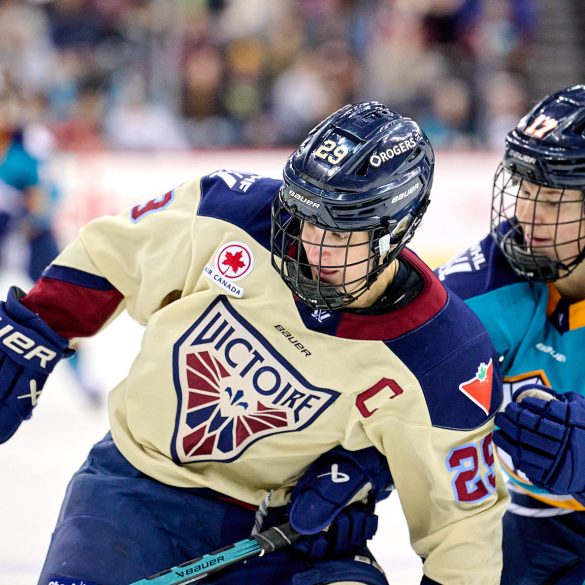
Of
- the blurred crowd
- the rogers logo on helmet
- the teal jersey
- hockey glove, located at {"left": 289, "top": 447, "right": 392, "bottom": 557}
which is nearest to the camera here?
the rogers logo on helmet

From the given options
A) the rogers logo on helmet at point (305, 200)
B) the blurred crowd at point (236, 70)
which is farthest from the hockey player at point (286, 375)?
the blurred crowd at point (236, 70)

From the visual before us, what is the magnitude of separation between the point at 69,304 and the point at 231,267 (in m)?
0.40

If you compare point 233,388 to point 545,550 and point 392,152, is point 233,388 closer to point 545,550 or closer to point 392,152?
point 392,152

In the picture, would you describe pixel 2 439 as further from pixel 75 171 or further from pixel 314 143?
pixel 75 171

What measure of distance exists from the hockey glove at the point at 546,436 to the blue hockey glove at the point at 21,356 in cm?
93

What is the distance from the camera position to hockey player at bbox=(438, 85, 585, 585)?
2.38m

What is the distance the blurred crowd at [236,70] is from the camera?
281 inches

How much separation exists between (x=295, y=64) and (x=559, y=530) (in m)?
5.38

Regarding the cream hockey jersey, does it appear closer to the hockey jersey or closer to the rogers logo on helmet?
the rogers logo on helmet

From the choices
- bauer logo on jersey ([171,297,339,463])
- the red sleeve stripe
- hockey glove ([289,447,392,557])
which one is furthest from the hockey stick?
the red sleeve stripe

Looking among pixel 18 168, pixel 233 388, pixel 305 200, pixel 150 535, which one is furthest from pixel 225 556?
pixel 18 168

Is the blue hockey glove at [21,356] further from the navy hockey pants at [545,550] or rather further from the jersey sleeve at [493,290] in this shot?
the navy hockey pants at [545,550]

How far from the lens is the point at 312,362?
7.22ft

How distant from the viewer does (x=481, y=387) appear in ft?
7.23
